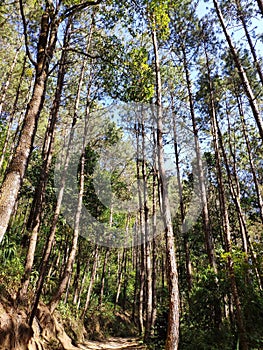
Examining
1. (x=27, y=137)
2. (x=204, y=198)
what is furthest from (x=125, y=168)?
(x=27, y=137)

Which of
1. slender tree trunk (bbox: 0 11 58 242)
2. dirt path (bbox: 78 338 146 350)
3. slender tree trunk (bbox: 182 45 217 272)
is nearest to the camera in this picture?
slender tree trunk (bbox: 0 11 58 242)

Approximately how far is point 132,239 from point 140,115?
14.2 meters

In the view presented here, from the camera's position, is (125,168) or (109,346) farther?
(125,168)

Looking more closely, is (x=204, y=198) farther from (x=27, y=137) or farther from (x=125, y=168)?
(x=125, y=168)

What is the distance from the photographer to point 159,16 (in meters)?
5.19

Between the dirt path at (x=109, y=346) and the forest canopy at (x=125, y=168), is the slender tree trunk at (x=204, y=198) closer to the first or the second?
the forest canopy at (x=125, y=168)

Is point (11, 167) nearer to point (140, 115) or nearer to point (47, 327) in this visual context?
point (47, 327)

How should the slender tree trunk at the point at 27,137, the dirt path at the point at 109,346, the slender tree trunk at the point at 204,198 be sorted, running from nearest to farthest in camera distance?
the slender tree trunk at the point at 27,137
the slender tree trunk at the point at 204,198
the dirt path at the point at 109,346

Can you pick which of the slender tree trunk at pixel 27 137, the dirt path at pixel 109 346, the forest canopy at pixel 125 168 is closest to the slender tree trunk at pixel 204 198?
the forest canopy at pixel 125 168

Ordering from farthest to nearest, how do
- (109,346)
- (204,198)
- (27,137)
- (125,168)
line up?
(125,168), (109,346), (204,198), (27,137)

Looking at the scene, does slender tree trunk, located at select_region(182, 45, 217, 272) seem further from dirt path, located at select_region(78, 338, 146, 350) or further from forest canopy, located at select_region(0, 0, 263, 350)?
dirt path, located at select_region(78, 338, 146, 350)

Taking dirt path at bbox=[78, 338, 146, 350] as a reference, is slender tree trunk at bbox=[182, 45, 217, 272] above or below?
above

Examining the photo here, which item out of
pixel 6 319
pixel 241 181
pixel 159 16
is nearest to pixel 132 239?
pixel 241 181

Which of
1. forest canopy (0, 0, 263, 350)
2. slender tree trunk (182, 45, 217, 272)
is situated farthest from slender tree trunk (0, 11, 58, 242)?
slender tree trunk (182, 45, 217, 272)
